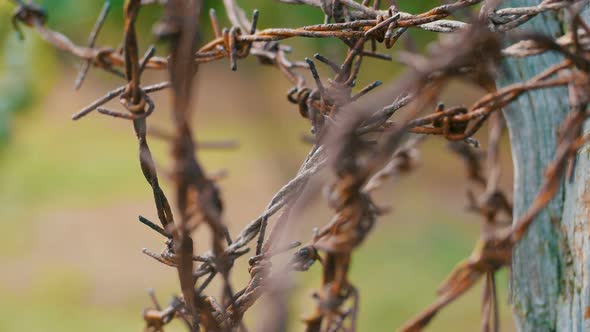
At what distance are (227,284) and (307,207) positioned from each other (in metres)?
0.05

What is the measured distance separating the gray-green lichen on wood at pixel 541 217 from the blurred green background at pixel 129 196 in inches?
72.6

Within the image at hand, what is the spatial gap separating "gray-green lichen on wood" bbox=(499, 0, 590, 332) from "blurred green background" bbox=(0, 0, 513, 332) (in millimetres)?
1844

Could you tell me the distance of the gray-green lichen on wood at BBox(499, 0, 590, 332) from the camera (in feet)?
1.77

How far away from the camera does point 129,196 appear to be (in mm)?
4875

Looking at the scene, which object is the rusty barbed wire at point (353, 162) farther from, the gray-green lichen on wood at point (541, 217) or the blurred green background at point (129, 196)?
the blurred green background at point (129, 196)

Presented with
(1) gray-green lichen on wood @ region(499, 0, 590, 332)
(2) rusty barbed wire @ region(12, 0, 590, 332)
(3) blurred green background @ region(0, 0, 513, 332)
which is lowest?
(3) blurred green background @ region(0, 0, 513, 332)

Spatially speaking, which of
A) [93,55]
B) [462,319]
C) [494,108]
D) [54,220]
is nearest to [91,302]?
[54,220]

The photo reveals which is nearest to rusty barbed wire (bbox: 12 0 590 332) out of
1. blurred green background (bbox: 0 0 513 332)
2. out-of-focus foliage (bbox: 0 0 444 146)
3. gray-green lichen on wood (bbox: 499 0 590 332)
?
gray-green lichen on wood (bbox: 499 0 590 332)

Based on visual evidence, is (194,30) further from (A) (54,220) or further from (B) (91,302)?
(A) (54,220)

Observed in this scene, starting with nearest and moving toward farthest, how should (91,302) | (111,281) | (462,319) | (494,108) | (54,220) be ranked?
1. (494,108)
2. (462,319)
3. (91,302)
4. (111,281)
5. (54,220)

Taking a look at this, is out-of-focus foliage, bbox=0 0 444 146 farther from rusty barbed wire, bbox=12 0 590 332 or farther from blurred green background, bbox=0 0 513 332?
rusty barbed wire, bbox=12 0 590 332

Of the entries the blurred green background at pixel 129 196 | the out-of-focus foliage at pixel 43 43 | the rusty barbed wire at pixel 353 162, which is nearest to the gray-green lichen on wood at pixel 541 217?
the rusty barbed wire at pixel 353 162

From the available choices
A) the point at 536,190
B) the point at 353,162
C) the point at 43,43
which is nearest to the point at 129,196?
the point at 43,43

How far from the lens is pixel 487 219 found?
13.0 inches
